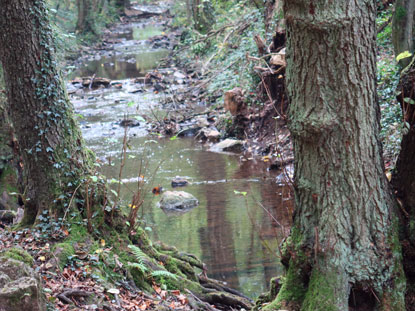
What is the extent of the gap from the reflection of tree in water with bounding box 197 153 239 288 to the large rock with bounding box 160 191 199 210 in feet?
1.01

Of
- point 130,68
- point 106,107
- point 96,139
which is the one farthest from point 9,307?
point 130,68

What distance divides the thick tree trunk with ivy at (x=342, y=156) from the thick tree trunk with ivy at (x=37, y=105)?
265 centimetres

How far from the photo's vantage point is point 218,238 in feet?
25.9

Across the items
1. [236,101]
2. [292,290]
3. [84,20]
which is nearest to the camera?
[292,290]

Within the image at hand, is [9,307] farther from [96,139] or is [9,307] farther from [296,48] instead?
[96,139]

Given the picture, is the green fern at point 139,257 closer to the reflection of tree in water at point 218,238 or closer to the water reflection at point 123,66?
the reflection of tree in water at point 218,238

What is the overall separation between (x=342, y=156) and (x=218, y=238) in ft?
14.7

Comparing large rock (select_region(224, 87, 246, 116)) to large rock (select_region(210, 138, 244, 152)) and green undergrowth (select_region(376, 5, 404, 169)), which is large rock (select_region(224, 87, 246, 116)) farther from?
green undergrowth (select_region(376, 5, 404, 169))

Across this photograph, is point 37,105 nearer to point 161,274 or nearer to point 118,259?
point 118,259

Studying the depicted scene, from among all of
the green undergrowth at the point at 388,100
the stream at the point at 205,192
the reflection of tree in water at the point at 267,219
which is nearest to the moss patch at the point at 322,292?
the stream at the point at 205,192

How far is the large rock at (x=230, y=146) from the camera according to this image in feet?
42.8

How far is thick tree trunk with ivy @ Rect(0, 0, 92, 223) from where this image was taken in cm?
514

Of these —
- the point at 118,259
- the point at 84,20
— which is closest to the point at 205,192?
the point at 118,259

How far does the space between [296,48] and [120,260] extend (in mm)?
2911
